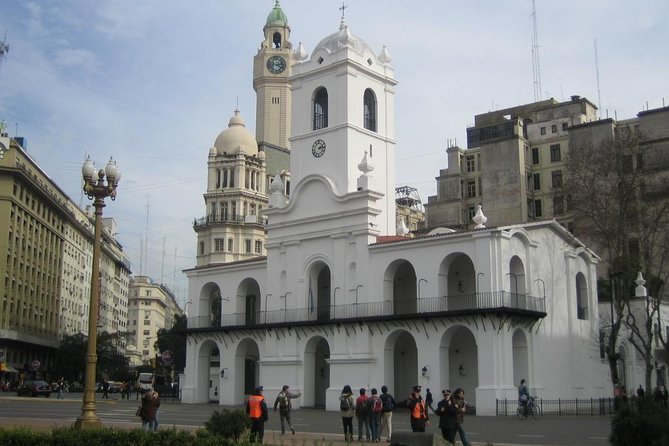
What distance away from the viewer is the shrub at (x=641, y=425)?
14141 mm

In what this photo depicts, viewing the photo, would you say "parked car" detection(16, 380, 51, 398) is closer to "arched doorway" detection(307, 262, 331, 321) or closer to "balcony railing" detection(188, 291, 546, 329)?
"balcony railing" detection(188, 291, 546, 329)

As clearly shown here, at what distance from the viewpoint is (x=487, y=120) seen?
8131cm

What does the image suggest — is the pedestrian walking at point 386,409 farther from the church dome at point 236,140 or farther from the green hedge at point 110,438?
the church dome at point 236,140

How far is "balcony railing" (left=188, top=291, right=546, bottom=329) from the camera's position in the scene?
37.8 metres

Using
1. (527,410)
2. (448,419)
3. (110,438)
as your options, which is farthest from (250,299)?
(110,438)

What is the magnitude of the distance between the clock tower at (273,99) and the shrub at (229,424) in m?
75.5

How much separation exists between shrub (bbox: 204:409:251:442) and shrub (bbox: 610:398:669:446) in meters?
7.92

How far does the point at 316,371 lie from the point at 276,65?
5477 cm

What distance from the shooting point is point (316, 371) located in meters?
47.5

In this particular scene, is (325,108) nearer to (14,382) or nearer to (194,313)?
(194,313)

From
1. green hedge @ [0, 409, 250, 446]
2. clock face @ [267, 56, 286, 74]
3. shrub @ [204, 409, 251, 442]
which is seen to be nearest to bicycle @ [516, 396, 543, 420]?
shrub @ [204, 409, 251, 442]

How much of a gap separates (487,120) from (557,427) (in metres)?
56.5

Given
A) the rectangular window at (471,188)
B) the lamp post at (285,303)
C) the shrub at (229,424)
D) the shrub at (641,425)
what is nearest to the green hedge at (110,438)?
the shrub at (229,424)

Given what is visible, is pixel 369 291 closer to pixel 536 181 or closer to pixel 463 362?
pixel 463 362
